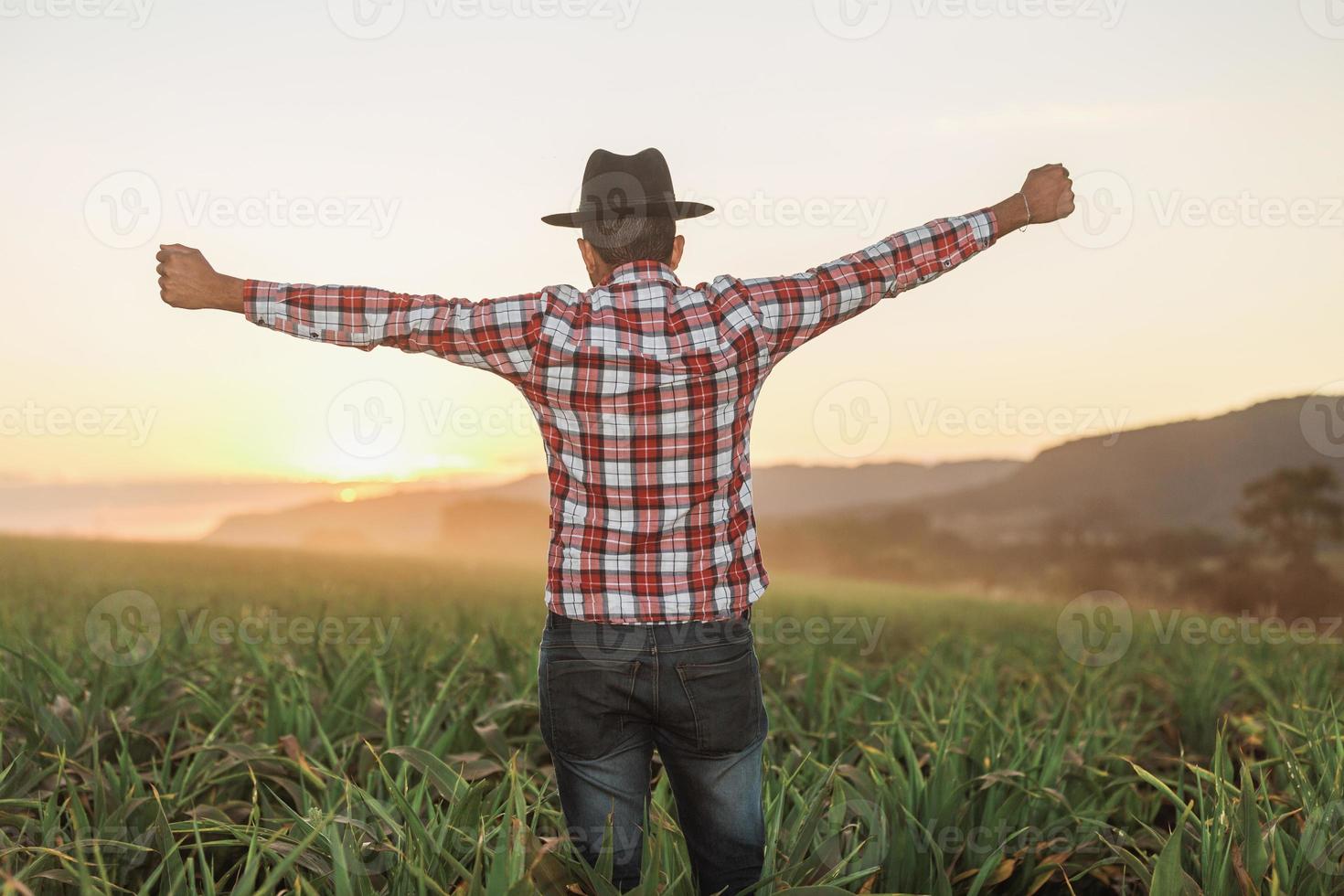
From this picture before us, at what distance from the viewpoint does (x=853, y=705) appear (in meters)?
4.54

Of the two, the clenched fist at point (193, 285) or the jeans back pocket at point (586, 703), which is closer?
the jeans back pocket at point (586, 703)

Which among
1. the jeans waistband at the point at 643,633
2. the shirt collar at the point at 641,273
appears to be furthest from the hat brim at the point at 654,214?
the jeans waistband at the point at 643,633

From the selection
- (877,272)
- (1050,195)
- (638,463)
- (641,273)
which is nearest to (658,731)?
(638,463)

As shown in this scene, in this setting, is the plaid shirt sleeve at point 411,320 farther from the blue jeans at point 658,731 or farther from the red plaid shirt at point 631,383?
the blue jeans at point 658,731

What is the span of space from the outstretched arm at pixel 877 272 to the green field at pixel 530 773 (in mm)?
1317

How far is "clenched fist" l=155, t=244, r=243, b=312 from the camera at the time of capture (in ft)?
8.28

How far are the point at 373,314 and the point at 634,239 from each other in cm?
68

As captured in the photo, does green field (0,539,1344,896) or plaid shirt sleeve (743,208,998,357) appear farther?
green field (0,539,1344,896)

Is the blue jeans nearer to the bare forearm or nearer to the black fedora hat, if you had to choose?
the black fedora hat

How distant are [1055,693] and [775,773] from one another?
3.03m

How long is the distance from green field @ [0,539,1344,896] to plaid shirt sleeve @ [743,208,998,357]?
4.28 feet

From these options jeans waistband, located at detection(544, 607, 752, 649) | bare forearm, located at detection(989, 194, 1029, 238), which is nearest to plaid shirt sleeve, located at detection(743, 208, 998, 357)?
bare forearm, located at detection(989, 194, 1029, 238)

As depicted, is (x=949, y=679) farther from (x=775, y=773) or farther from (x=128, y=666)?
(x=128, y=666)

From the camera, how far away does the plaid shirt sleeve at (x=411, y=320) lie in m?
2.41
